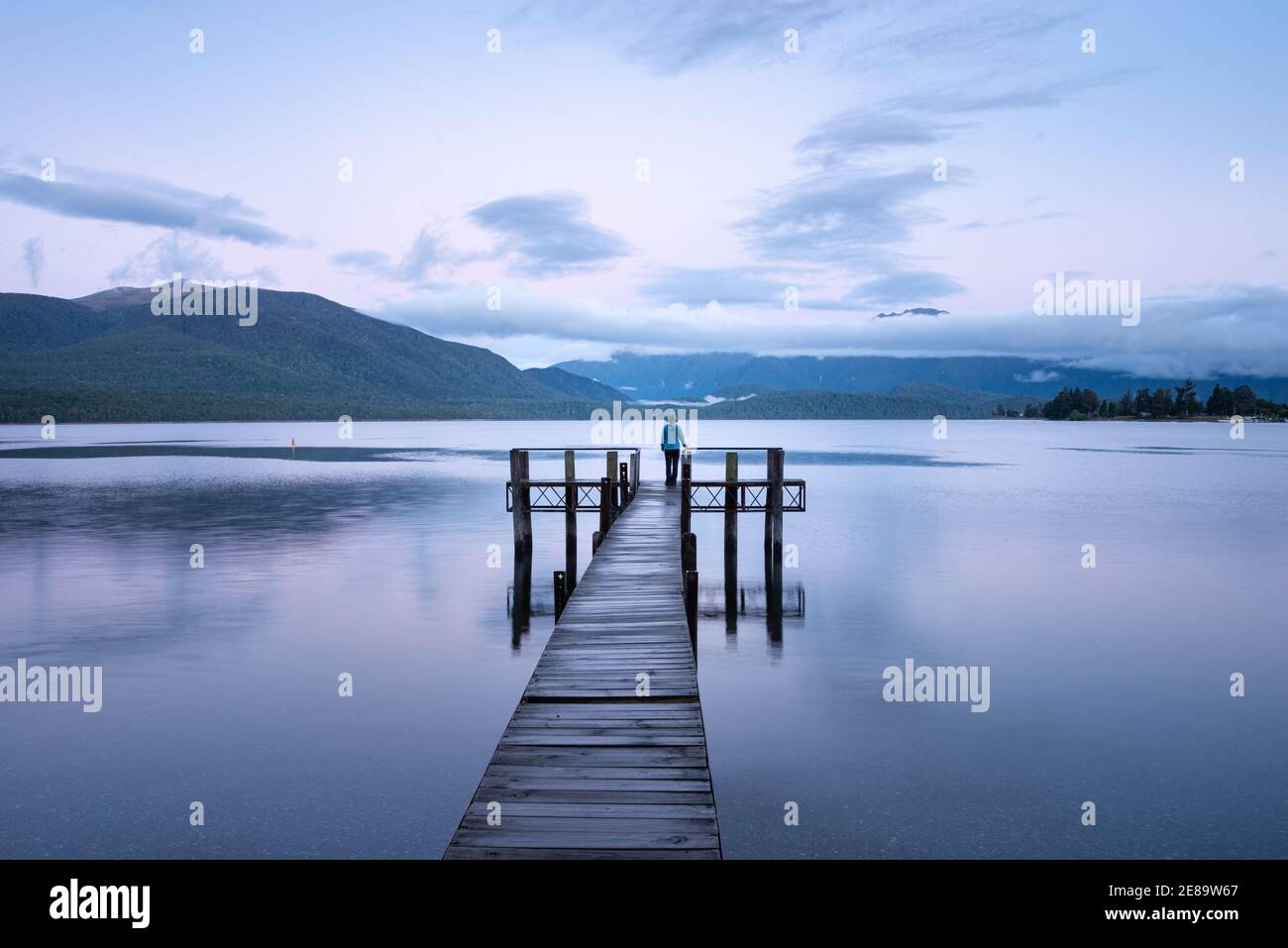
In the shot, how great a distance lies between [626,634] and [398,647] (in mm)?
9316

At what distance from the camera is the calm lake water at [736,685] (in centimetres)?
1106

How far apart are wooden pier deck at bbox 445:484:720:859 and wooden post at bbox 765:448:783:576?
14868 millimetres

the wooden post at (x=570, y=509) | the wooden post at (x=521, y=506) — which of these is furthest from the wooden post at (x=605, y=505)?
the wooden post at (x=521, y=506)

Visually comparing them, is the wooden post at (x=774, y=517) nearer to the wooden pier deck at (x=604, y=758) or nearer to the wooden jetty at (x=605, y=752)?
the wooden jetty at (x=605, y=752)

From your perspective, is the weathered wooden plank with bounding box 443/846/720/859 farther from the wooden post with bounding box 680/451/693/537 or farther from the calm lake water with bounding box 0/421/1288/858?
the wooden post with bounding box 680/451/693/537

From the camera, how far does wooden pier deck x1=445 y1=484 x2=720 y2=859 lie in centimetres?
671

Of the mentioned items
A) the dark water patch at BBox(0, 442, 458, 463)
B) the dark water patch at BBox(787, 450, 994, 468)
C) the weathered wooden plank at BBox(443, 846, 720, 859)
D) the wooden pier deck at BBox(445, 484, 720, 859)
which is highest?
the dark water patch at BBox(0, 442, 458, 463)

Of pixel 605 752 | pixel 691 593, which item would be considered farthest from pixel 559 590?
pixel 605 752

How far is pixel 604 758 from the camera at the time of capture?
832 centimetres

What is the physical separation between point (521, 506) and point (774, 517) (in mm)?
8454

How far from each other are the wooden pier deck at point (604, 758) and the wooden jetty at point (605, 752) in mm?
12

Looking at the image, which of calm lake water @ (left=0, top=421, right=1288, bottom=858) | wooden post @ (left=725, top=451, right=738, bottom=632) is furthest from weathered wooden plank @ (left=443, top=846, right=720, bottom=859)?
wooden post @ (left=725, top=451, right=738, bottom=632)

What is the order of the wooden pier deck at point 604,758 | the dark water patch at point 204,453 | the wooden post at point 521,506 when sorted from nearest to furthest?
the wooden pier deck at point 604,758 < the wooden post at point 521,506 < the dark water patch at point 204,453
